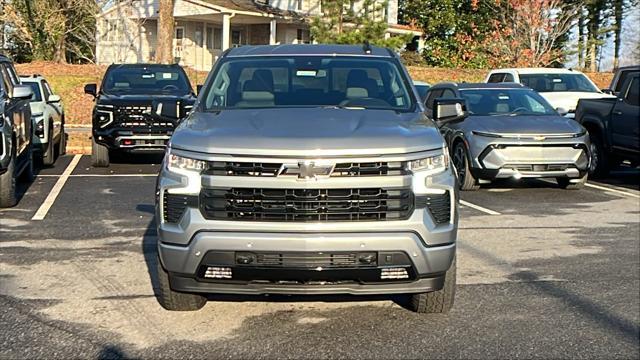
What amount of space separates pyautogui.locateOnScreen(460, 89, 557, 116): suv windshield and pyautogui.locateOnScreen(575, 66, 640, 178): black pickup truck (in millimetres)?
1203

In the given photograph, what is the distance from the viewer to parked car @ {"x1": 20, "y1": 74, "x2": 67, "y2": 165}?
13.7 meters

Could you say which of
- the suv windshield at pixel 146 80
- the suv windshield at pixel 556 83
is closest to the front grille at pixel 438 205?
the suv windshield at pixel 146 80

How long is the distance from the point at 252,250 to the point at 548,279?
3027mm

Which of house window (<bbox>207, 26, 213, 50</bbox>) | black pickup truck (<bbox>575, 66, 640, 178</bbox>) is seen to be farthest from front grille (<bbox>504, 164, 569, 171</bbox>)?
house window (<bbox>207, 26, 213, 50</bbox>)

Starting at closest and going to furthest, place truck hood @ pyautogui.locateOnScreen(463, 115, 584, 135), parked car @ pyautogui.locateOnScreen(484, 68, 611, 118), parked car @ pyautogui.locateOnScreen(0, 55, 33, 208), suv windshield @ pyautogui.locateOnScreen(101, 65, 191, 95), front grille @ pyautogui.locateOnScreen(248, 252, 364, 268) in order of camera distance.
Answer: front grille @ pyautogui.locateOnScreen(248, 252, 364, 268) → parked car @ pyautogui.locateOnScreen(0, 55, 33, 208) → truck hood @ pyautogui.locateOnScreen(463, 115, 584, 135) → suv windshield @ pyautogui.locateOnScreen(101, 65, 191, 95) → parked car @ pyautogui.locateOnScreen(484, 68, 611, 118)

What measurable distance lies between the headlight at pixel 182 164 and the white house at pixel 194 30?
3297cm


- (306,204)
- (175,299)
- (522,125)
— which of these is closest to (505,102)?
(522,125)

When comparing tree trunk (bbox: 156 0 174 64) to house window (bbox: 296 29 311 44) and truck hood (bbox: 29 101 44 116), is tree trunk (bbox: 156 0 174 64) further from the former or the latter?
house window (bbox: 296 29 311 44)

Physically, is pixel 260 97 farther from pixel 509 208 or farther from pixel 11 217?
pixel 509 208

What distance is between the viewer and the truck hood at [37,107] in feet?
45.4

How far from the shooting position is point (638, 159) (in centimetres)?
1284

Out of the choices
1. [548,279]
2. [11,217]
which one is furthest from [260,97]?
[11,217]

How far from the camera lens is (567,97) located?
57.6ft

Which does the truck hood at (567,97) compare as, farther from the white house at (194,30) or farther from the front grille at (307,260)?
the white house at (194,30)
